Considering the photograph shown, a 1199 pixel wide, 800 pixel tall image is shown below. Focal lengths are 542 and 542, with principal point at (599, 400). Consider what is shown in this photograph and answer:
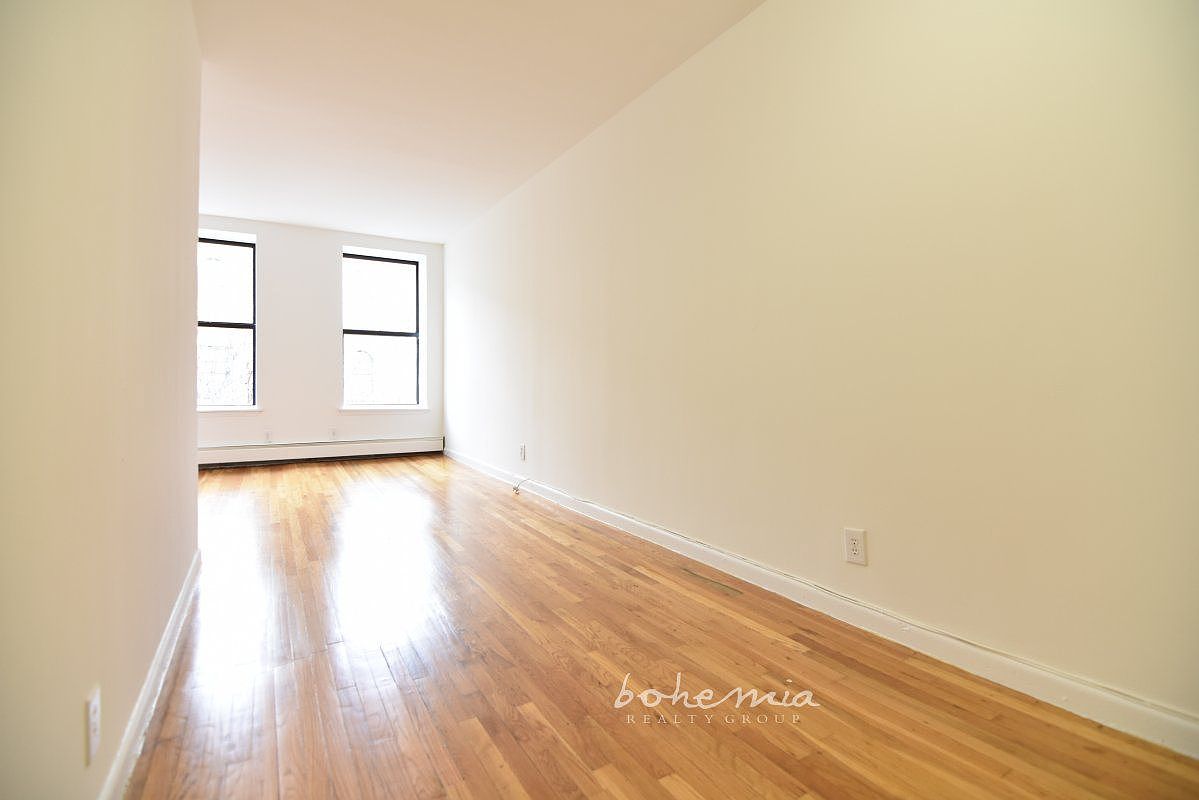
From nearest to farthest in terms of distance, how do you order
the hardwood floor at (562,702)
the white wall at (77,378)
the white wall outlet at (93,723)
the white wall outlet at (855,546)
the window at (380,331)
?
the white wall at (77,378), the white wall outlet at (93,723), the hardwood floor at (562,702), the white wall outlet at (855,546), the window at (380,331)

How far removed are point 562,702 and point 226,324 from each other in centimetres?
607

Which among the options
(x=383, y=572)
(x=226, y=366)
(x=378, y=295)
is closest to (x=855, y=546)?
(x=383, y=572)

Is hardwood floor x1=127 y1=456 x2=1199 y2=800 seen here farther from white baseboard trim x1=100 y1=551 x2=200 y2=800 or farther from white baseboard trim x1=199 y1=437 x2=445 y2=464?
white baseboard trim x1=199 y1=437 x2=445 y2=464

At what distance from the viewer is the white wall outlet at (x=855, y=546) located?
2.03 meters

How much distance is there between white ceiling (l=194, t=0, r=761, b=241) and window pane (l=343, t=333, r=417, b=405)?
84.6 inches

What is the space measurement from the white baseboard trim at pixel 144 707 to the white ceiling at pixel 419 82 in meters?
2.64

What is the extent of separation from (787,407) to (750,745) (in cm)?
135

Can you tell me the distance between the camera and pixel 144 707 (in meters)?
1.41

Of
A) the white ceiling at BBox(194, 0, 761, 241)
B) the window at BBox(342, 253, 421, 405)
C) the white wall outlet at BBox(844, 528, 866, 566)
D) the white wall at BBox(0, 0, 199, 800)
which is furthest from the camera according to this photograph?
the window at BBox(342, 253, 421, 405)

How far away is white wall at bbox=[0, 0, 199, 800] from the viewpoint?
78 cm

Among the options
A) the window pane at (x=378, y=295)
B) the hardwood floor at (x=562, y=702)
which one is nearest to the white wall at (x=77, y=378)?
the hardwood floor at (x=562, y=702)

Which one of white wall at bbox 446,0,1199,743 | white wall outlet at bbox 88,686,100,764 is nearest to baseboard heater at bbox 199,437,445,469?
white wall at bbox 446,0,1199,743

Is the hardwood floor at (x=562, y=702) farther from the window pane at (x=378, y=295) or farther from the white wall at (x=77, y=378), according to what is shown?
the window pane at (x=378, y=295)

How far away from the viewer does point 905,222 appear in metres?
1.91
